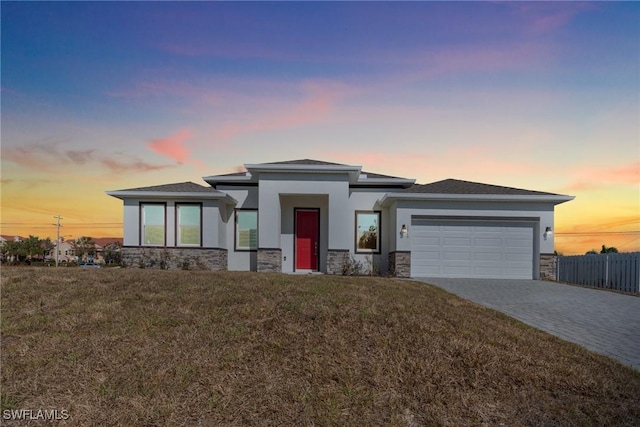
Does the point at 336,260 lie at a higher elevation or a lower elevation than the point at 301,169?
lower

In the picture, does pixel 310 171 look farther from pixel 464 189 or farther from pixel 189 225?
pixel 464 189

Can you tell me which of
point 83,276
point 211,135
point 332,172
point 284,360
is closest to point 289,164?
point 332,172

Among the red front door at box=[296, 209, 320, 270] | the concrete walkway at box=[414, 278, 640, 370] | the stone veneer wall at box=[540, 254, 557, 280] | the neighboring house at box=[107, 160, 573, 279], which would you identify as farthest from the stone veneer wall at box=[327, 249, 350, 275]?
the stone veneer wall at box=[540, 254, 557, 280]

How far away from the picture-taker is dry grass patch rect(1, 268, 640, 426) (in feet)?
13.7

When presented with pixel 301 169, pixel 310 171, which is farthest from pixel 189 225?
pixel 310 171

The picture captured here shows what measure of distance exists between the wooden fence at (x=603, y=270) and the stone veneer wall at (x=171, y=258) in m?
13.9

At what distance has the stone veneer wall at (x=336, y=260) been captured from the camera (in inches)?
630

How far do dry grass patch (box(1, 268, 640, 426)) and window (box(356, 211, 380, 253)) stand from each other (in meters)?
9.70

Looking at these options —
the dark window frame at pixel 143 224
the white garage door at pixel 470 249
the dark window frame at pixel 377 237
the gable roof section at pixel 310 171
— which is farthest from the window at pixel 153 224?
the white garage door at pixel 470 249

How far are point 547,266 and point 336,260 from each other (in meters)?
7.91

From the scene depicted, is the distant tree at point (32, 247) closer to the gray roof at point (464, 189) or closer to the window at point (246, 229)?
the window at point (246, 229)

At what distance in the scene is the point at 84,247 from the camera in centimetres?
7012

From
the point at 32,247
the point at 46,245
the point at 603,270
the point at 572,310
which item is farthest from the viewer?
the point at 46,245

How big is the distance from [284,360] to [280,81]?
32.0 ft
